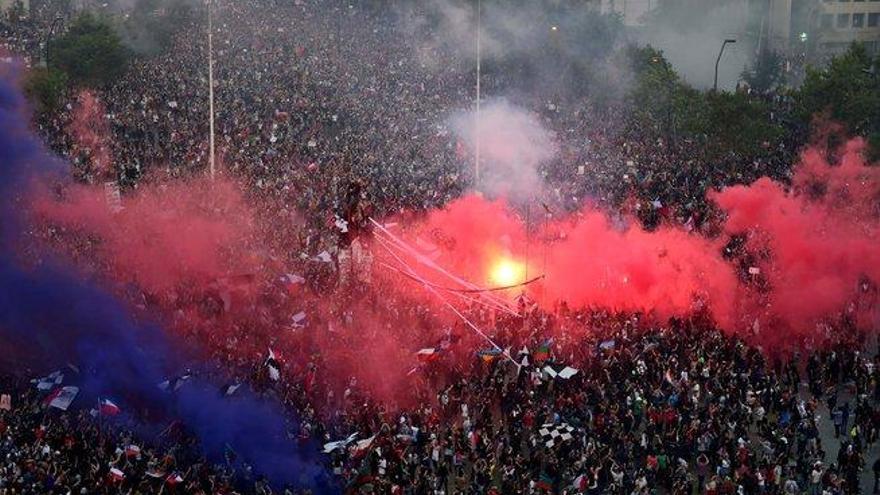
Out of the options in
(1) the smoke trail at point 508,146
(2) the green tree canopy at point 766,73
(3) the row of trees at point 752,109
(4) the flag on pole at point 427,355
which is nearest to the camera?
(4) the flag on pole at point 427,355

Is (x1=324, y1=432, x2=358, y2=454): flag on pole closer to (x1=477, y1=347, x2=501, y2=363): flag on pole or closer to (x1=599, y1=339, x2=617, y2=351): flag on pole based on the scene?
(x1=477, y1=347, x2=501, y2=363): flag on pole

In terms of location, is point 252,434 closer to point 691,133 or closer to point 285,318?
point 285,318

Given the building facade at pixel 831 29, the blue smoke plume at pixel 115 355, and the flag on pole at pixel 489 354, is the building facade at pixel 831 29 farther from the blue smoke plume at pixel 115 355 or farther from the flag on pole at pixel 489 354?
the blue smoke plume at pixel 115 355

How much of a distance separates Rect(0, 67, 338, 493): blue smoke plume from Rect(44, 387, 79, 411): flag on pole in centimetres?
29

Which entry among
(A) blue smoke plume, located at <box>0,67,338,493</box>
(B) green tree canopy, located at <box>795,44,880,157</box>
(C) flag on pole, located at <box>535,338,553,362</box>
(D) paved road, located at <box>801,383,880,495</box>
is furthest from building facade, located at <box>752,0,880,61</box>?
(A) blue smoke plume, located at <box>0,67,338,493</box>

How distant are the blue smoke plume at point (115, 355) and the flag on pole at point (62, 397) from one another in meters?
0.29

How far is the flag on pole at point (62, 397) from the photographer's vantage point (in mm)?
24781

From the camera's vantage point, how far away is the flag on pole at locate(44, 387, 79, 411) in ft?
81.3

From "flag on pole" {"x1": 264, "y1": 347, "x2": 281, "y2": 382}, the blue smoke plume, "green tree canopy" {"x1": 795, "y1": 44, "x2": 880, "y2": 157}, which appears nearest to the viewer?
the blue smoke plume

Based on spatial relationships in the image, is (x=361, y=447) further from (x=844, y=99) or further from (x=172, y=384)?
(x=844, y=99)

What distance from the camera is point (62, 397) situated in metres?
24.9

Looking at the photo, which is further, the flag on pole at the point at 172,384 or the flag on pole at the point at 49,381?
the flag on pole at the point at 49,381

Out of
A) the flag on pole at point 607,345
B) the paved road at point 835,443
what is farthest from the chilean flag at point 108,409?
the paved road at point 835,443

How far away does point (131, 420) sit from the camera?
24547mm
